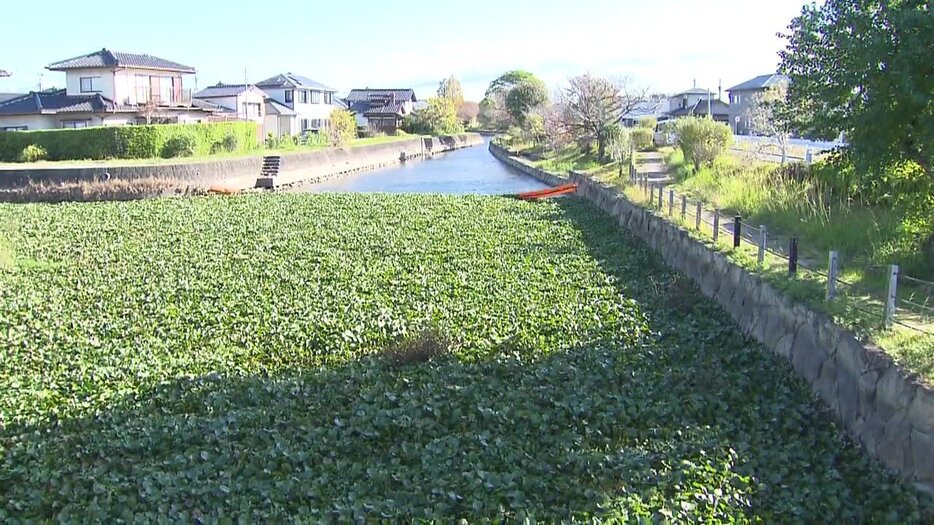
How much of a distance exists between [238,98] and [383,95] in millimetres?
37082

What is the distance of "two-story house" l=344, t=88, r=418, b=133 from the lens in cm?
8172

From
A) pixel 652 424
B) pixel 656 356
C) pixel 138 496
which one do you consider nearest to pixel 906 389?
pixel 652 424

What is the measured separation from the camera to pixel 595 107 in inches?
1601

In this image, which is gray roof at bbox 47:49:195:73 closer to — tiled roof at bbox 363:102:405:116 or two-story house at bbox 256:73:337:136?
two-story house at bbox 256:73:337:136

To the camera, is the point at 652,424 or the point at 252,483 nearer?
the point at 252,483

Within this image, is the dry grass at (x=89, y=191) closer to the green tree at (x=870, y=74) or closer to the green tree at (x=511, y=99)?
the green tree at (x=870, y=74)

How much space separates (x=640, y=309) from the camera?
1107 centimetres

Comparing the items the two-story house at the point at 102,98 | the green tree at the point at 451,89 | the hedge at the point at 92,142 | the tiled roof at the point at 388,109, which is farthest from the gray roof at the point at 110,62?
the green tree at the point at 451,89

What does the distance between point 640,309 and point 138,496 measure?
7153mm

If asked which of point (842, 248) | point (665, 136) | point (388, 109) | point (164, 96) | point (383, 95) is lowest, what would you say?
point (842, 248)

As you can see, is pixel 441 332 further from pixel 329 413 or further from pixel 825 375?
pixel 825 375

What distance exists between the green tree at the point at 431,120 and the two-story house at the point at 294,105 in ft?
45.4

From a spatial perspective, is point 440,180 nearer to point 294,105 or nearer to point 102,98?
point 102,98

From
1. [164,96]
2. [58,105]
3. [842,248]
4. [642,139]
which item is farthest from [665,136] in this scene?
[842,248]
